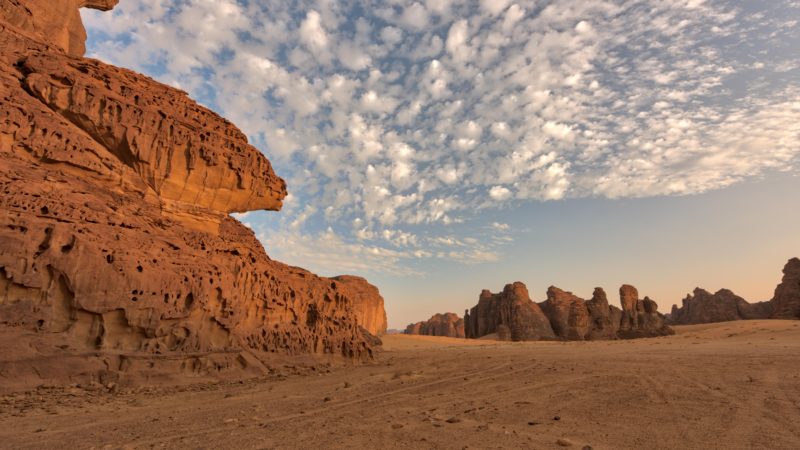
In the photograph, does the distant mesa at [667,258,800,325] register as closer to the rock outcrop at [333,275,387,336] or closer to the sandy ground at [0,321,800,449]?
the sandy ground at [0,321,800,449]

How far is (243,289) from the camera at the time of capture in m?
13.4

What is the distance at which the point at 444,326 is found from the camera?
92562 mm

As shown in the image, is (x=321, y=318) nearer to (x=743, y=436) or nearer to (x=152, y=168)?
(x=152, y=168)

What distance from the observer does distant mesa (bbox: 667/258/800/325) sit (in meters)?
42.5

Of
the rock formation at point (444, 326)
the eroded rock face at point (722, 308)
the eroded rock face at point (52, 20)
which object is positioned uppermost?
the eroded rock face at point (52, 20)

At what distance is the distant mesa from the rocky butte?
51.4 meters

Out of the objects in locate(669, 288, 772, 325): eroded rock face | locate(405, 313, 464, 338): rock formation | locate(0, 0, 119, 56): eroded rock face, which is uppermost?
locate(0, 0, 119, 56): eroded rock face

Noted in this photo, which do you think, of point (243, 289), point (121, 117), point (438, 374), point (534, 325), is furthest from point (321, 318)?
point (534, 325)

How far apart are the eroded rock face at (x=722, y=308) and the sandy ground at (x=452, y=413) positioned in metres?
56.1

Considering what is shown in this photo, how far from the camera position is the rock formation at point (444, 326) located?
9050 centimetres

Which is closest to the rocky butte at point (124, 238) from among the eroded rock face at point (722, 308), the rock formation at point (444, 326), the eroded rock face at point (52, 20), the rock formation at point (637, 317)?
the eroded rock face at point (52, 20)

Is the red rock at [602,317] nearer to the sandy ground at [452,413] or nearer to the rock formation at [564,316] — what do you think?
the rock formation at [564,316]

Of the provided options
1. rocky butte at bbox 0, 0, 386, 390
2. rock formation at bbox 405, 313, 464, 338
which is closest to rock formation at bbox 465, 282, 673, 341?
rock formation at bbox 405, 313, 464, 338

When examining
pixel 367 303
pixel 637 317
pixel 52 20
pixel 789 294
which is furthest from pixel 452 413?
pixel 367 303
